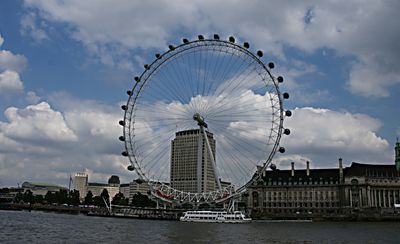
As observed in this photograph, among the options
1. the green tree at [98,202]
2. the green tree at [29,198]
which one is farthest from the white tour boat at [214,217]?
the green tree at [29,198]

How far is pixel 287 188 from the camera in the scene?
138500 mm

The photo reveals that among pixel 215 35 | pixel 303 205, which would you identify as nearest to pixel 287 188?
pixel 303 205

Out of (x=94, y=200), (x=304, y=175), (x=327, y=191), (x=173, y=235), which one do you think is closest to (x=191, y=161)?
(x=304, y=175)

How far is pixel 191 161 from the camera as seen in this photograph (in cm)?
11944

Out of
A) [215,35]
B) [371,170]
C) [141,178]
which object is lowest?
[141,178]

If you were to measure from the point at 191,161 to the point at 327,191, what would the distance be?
4252 cm

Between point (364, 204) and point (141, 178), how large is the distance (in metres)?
77.1

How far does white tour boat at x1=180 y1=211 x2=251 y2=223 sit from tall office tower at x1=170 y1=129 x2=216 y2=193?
5.60 metres

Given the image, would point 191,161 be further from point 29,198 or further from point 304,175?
point 29,198

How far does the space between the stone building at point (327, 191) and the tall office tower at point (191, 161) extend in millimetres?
16547

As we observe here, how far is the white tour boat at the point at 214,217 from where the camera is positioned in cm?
8881

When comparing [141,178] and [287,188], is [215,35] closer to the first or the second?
[141,178]

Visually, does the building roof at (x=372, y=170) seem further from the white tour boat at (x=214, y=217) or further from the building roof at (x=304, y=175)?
the white tour boat at (x=214, y=217)

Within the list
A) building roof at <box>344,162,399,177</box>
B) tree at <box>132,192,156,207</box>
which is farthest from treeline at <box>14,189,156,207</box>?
building roof at <box>344,162,399,177</box>
